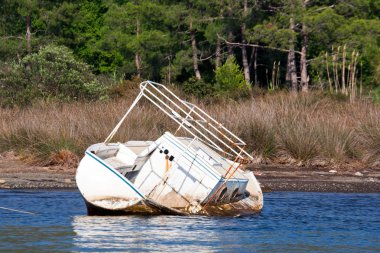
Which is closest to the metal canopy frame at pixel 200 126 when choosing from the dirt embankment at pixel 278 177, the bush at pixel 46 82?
the dirt embankment at pixel 278 177

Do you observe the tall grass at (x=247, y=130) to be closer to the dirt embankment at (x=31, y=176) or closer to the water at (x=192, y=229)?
the dirt embankment at (x=31, y=176)

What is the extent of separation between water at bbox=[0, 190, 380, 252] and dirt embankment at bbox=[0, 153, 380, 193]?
1951 mm

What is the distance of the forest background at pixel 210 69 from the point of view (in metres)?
27.3

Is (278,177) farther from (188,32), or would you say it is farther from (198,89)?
(188,32)

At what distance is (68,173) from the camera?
82.4 ft

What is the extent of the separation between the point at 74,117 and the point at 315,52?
2678 centimetres

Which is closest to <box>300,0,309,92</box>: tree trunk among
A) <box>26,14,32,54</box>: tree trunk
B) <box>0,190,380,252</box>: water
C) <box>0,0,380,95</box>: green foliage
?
<box>0,0,380,95</box>: green foliage

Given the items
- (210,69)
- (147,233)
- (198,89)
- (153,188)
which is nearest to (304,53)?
(198,89)

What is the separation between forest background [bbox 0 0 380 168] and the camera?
89.6 feet

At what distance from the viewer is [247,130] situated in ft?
90.0

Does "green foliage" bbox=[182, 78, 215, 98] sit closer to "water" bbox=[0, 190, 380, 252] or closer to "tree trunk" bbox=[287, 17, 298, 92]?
"tree trunk" bbox=[287, 17, 298, 92]

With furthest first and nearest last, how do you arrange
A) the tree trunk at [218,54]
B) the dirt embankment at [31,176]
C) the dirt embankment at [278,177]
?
1. the tree trunk at [218,54]
2. the dirt embankment at [278,177]
3. the dirt embankment at [31,176]

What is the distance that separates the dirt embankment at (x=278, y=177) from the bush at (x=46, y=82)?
8.58 meters

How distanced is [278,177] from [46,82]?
1382cm
